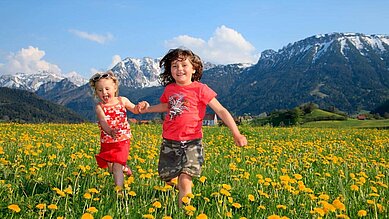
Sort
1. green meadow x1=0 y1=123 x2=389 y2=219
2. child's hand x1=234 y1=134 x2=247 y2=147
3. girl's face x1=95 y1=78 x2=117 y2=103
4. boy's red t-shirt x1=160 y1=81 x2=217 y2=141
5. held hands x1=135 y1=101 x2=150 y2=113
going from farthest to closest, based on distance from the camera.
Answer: girl's face x1=95 y1=78 x2=117 y2=103 < held hands x1=135 y1=101 x2=150 y2=113 < boy's red t-shirt x1=160 y1=81 x2=217 y2=141 < child's hand x1=234 y1=134 x2=247 y2=147 < green meadow x1=0 y1=123 x2=389 y2=219

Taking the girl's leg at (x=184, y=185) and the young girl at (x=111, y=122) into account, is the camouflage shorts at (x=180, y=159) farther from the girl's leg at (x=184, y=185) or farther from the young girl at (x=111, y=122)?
the young girl at (x=111, y=122)

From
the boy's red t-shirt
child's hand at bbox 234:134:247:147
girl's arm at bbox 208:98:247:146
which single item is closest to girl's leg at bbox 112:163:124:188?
the boy's red t-shirt

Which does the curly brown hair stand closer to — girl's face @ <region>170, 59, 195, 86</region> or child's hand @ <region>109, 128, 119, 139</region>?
girl's face @ <region>170, 59, 195, 86</region>

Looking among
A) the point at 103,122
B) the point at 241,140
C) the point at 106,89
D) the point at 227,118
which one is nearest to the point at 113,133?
the point at 103,122

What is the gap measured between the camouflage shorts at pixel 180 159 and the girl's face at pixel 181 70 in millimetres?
769

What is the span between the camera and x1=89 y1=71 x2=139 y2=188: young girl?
539 centimetres

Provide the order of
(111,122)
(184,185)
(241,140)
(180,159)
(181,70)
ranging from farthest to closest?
(111,122)
(181,70)
(180,159)
(184,185)
(241,140)

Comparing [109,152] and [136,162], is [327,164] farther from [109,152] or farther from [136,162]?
[109,152]

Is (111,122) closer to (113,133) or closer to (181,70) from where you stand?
(113,133)

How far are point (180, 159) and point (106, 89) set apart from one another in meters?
1.65

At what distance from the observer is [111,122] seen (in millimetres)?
5605

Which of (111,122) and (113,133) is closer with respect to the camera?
(113,133)

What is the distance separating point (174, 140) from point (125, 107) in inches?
52.6

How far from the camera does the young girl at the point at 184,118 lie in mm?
4602
